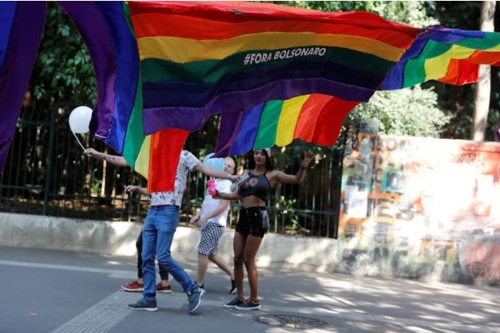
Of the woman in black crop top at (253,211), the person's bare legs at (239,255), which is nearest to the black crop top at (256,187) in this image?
the woman in black crop top at (253,211)

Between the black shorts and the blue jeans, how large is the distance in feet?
2.47

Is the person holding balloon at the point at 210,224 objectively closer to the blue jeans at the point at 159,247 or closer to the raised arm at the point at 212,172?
the raised arm at the point at 212,172

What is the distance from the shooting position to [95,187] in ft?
37.6

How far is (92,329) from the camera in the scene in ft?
17.8

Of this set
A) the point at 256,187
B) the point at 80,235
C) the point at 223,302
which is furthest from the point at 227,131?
the point at 80,235

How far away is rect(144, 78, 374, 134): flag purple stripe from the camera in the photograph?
4.20 metres

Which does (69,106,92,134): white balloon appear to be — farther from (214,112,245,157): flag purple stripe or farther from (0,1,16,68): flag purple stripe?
(0,1,16,68): flag purple stripe

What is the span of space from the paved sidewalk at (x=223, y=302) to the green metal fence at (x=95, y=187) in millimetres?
1158

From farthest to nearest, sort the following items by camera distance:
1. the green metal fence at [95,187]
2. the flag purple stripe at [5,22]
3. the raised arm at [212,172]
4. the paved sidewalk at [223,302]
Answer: the green metal fence at [95,187] → the raised arm at [212,172] → the paved sidewalk at [223,302] → the flag purple stripe at [5,22]

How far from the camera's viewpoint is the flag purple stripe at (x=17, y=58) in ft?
13.1

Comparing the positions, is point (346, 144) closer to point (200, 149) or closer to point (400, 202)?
point (400, 202)

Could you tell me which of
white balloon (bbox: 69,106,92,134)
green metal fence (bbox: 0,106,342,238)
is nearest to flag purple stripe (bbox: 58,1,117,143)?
white balloon (bbox: 69,106,92,134)

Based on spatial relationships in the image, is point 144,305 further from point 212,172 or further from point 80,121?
point 80,121

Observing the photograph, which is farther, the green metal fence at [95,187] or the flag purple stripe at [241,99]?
the green metal fence at [95,187]
